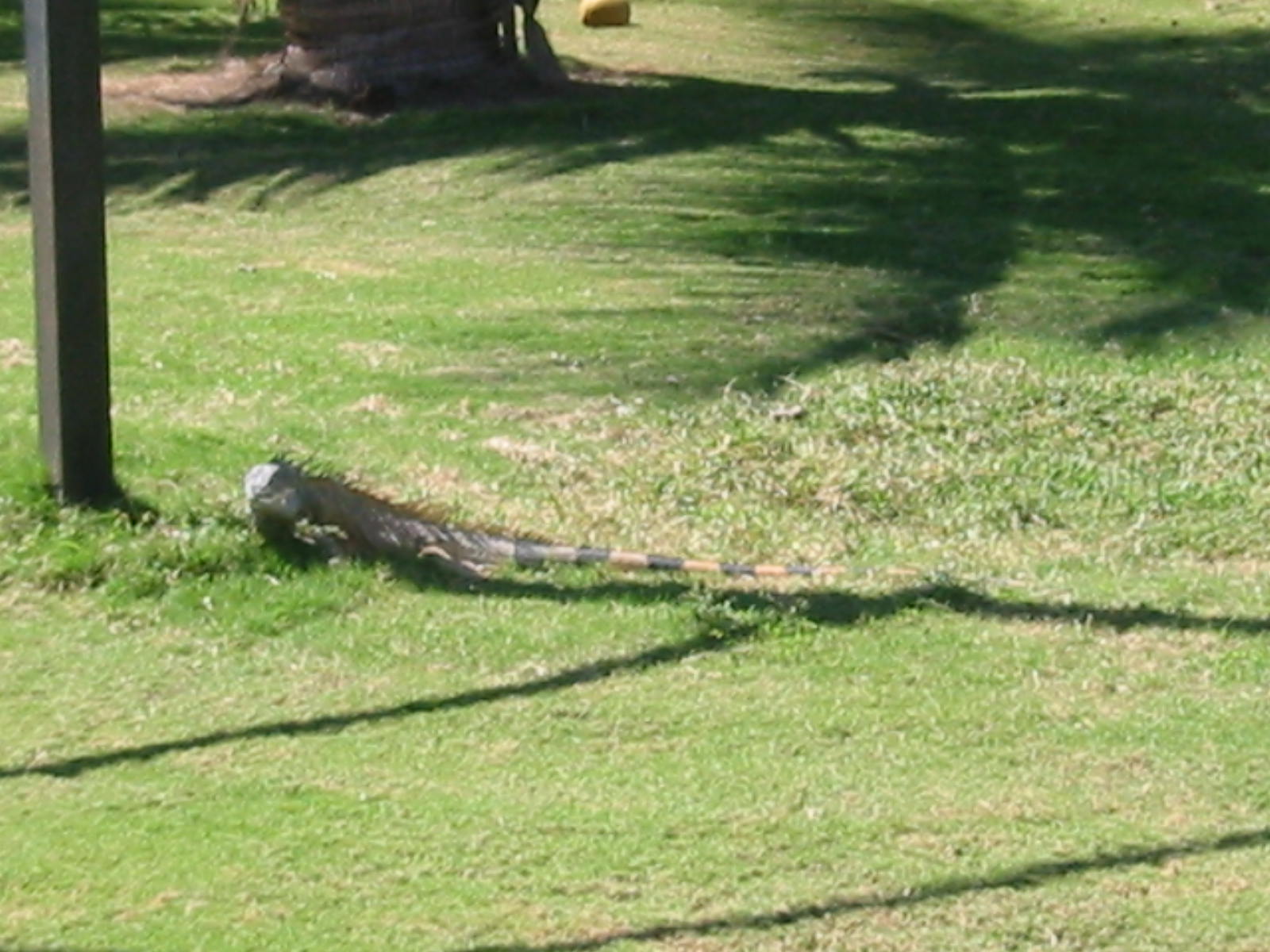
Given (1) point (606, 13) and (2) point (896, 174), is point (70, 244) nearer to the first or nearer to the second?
(2) point (896, 174)

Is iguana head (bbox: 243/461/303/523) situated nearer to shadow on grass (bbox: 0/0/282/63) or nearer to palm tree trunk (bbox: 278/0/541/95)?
palm tree trunk (bbox: 278/0/541/95)

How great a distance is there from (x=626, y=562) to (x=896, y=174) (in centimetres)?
702

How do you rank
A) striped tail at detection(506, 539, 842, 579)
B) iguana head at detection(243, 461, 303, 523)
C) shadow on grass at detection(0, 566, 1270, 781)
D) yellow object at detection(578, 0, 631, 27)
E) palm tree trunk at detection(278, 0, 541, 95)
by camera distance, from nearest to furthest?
shadow on grass at detection(0, 566, 1270, 781) < iguana head at detection(243, 461, 303, 523) < striped tail at detection(506, 539, 842, 579) < palm tree trunk at detection(278, 0, 541, 95) < yellow object at detection(578, 0, 631, 27)

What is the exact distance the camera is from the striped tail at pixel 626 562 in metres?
7.66

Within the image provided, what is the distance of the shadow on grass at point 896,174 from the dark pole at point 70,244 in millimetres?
3289

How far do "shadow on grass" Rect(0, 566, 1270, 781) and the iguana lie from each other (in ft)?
0.54

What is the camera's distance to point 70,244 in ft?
25.9

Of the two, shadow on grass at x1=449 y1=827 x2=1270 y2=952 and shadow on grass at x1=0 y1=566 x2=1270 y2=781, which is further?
shadow on grass at x1=0 y1=566 x2=1270 y2=781

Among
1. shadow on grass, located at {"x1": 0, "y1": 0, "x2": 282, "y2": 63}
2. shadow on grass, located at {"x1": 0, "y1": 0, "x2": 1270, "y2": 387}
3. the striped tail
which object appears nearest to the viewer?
the striped tail

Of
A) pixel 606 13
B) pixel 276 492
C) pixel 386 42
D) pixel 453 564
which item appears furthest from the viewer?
pixel 606 13

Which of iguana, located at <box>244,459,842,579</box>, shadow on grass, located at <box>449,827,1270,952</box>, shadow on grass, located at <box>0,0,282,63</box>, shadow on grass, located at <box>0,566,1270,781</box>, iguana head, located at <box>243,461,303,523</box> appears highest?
shadow on grass, located at <box>0,0,282,63</box>

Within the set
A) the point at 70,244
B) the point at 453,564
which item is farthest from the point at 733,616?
the point at 70,244

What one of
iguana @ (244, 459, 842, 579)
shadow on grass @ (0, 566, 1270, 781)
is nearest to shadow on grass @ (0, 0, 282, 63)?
iguana @ (244, 459, 842, 579)

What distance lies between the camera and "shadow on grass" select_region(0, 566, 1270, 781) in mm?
6434
